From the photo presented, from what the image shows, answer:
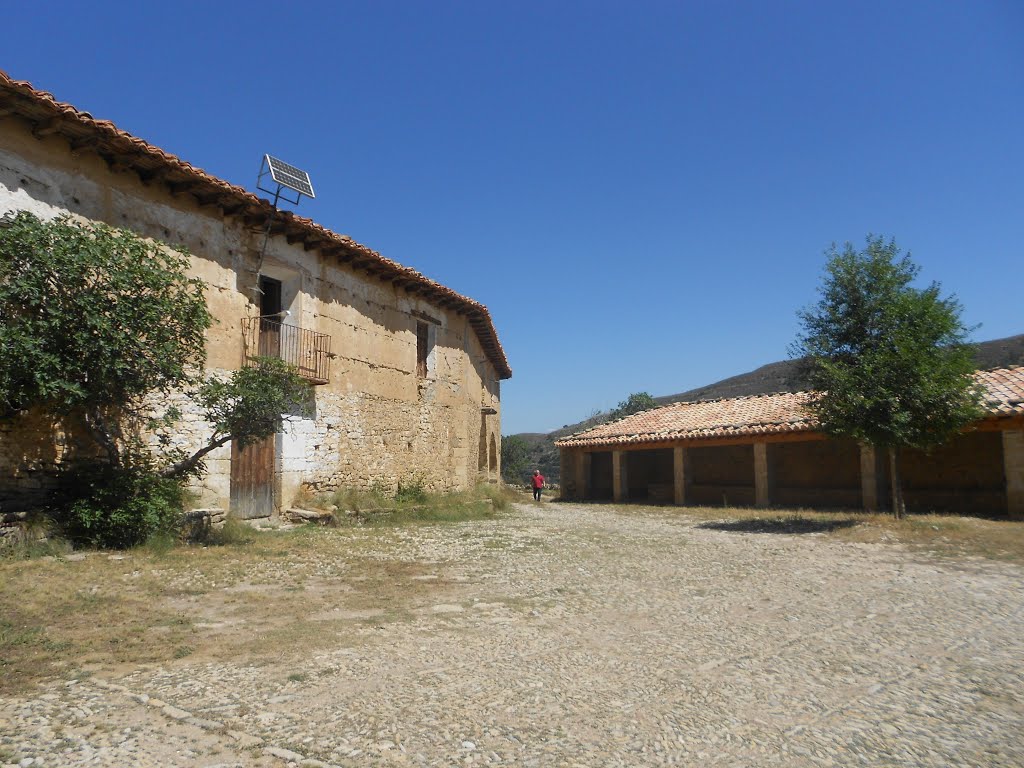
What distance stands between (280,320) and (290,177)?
3.00 m

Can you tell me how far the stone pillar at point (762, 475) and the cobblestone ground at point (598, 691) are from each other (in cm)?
1233

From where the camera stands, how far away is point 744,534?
14.2 meters

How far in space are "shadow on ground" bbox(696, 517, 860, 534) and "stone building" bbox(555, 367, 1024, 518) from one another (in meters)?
2.01

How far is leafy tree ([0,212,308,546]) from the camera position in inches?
339

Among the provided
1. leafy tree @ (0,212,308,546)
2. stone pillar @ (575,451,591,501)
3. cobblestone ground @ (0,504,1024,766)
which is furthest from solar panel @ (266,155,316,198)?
stone pillar @ (575,451,591,501)

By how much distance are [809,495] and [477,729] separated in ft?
68.1

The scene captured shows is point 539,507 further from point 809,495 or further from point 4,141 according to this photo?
point 4,141

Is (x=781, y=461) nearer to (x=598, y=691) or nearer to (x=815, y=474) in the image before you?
(x=815, y=474)

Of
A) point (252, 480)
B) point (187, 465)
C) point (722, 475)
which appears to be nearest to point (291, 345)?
point (252, 480)

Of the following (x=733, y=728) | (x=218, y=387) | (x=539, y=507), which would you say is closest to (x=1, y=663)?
(x=733, y=728)

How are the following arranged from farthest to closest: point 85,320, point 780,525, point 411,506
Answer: point 411,506 < point 780,525 < point 85,320

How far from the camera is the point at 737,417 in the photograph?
22.9m

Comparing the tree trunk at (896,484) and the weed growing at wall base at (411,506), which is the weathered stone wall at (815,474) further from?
the weed growing at wall base at (411,506)

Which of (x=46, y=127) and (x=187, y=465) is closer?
(x=46, y=127)
